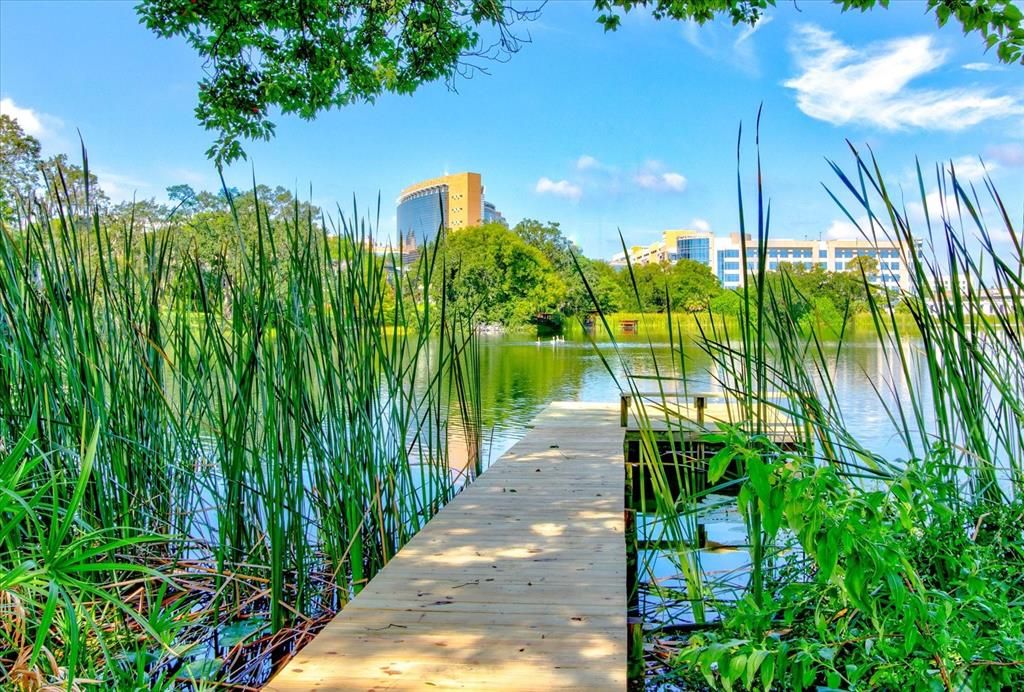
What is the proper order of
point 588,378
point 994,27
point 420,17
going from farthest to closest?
point 588,378
point 420,17
point 994,27

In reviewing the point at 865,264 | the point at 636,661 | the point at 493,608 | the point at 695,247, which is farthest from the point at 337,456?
the point at 695,247

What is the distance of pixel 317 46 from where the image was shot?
5.77m

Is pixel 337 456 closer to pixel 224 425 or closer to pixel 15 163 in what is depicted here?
pixel 224 425

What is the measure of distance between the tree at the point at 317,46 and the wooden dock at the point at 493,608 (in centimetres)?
410

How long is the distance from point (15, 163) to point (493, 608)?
10.8ft

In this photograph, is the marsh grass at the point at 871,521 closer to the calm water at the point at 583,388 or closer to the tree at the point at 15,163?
the calm water at the point at 583,388

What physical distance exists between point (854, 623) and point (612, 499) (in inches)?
50.5

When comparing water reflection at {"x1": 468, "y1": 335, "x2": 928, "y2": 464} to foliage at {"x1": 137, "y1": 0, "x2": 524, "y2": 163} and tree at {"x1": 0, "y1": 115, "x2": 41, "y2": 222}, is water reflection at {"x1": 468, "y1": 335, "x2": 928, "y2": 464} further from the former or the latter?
foliage at {"x1": 137, "y1": 0, "x2": 524, "y2": 163}

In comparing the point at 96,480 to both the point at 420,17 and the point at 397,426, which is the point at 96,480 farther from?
the point at 420,17

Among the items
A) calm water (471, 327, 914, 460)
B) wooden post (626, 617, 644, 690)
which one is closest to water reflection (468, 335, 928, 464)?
calm water (471, 327, 914, 460)

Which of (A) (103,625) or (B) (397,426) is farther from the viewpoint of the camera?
(B) (397,426)

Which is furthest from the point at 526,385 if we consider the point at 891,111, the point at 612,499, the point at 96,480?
the point at 891,111

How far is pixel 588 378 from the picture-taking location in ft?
44.1

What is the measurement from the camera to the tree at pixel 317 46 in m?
5.32
